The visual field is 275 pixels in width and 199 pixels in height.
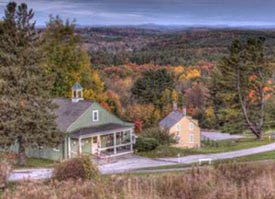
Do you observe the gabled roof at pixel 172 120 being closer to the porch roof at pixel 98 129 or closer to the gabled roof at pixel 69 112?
the porch roof at pixel 98 129

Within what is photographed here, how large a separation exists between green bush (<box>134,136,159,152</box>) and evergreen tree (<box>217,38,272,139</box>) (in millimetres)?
8617

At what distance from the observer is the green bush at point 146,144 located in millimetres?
28312

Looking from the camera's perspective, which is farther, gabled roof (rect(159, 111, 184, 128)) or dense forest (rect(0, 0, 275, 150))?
gabled roof (rect(159, 111, 184, 128))

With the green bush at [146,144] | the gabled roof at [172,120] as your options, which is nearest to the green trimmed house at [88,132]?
the green bush at [146,144]

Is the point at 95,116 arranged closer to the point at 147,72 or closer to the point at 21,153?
the point at 21,153

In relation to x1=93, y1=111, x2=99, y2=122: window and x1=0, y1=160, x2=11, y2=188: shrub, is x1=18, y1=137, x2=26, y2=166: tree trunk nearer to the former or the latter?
x1=93, y1=111, x2=99, y2=122: window

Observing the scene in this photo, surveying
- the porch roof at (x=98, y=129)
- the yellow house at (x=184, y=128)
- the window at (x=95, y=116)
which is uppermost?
the window at (x=95, y=116)

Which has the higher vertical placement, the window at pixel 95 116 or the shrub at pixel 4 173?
the shrub at pixel 4 173

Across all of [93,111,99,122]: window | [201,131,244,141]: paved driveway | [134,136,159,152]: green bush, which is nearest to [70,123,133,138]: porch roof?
[93,111,99,122]: window

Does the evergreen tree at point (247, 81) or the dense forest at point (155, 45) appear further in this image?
the dense forest at point (155, 45)

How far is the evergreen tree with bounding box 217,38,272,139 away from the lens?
109 feet

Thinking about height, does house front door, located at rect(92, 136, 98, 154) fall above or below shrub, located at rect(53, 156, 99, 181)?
below

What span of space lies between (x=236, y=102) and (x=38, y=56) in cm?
1634

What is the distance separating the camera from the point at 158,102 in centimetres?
4975
